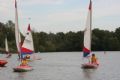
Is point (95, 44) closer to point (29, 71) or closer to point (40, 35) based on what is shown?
point (40, 35)

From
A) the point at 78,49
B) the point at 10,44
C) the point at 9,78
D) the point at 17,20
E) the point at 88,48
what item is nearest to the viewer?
the point at 9,78

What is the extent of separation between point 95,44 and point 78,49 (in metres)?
8.71

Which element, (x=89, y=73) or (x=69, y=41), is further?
(x=69, y=41)

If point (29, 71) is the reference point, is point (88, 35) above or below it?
above

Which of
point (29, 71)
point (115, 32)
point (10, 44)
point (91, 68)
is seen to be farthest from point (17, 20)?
point (115, 32)

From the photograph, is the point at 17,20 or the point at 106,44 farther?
the point at 106,44

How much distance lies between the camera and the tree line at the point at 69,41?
158 meters

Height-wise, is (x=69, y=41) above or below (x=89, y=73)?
above

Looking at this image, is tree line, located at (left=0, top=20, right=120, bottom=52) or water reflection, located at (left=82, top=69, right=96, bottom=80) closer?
water reflection, located at (left=82, top=69, right=96, bottom=80)

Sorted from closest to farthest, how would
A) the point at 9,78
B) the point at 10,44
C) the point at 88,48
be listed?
1. the point at 9,78
2. the point at 88,48
3. the point at 10,44

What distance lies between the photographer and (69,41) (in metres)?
165

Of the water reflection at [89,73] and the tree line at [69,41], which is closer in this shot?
the water reflection at [89,73]

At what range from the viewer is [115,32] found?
17375cm

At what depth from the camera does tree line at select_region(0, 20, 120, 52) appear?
158 meters
